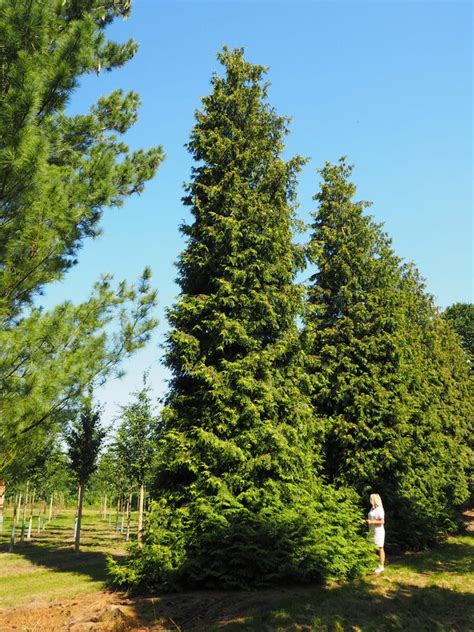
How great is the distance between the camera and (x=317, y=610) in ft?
21.9

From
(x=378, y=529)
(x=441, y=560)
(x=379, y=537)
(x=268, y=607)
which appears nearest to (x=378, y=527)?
(x=378, y=529)

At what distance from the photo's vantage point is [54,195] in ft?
20.0

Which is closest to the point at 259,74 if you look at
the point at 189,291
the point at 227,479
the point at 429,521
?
the point at 189,291

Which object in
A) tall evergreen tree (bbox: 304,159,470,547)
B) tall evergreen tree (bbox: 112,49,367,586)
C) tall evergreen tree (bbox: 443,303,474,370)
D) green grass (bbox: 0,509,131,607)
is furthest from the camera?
tall evergreen tree (bbox: 443,303,474,370)

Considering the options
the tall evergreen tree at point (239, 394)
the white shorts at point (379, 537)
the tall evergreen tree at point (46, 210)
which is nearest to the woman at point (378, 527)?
the white shorts at point (379, 537)

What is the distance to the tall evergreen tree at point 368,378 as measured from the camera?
1370 centimetres

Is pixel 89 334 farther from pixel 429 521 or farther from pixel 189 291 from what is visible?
pixel 429 521

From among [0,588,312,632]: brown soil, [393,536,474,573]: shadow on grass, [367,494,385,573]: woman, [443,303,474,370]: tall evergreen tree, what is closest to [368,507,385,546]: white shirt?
[367,494,385,573]: woman

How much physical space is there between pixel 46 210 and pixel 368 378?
10887 mm

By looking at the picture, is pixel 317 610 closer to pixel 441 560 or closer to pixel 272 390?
pixel 272 390

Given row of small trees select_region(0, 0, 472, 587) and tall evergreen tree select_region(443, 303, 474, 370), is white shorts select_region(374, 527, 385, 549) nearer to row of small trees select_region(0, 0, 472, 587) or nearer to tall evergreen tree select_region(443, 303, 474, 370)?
row of small trees select_region(0, 0, 472, 587)

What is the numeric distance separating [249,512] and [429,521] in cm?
814

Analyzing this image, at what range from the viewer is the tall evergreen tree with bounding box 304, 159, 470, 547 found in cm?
1370

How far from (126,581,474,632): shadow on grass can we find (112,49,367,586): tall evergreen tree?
709mm
